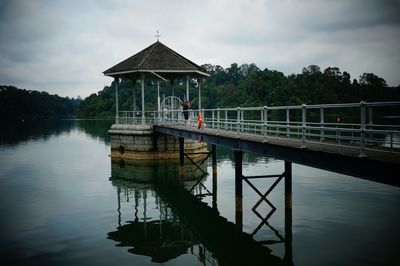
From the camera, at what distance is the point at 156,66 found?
103 feet

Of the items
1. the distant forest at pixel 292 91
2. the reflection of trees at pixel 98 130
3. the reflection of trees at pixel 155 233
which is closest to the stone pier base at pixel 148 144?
the reflection of trees at pixel 155 233

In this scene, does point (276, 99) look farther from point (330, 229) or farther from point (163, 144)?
point (330, 229)

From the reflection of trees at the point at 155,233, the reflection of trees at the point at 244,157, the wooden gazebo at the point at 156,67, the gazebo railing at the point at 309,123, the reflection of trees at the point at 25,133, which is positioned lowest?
the reflection of trees at the point at 155,233

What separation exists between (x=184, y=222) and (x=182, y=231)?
1.25 metres

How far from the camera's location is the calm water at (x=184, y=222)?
1265 cm

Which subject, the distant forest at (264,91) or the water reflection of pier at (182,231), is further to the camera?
the distant forest at (264,91)

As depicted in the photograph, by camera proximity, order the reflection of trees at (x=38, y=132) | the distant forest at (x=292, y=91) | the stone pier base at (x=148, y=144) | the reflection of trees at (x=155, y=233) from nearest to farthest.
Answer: the reflection of trees at (x=155, y=233) < the stone pier base at (x=148, y=144) < the reflection of trees at (x=38, y=132) < the distant forest at (x=292, y=91)

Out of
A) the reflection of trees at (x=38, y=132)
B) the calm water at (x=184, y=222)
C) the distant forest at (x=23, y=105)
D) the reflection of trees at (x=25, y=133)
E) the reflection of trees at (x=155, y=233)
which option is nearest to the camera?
the calm water at (x=184, y=222)

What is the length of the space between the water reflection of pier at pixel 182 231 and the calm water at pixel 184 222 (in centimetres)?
4

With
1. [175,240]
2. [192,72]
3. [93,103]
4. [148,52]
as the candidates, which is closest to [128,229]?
[175,240]

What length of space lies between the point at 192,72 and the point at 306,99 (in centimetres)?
5746

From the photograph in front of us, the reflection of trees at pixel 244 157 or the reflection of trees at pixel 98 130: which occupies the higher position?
the reflection of trees at pixel 98 130

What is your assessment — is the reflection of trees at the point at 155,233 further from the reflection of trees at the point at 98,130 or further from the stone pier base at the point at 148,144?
the reflection of trees at the point at 98,130

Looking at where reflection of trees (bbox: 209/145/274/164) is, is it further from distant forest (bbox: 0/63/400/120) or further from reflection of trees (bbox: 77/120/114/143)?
distant forest (bbox: 0/63/400/120)
